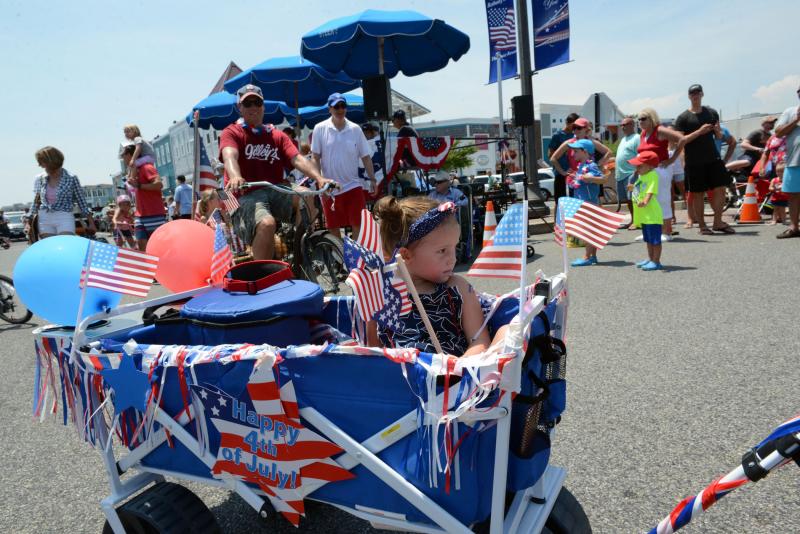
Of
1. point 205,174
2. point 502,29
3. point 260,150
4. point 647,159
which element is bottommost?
point 647,159

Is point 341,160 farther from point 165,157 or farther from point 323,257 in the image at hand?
point 165,157

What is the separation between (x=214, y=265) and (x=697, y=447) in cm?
233

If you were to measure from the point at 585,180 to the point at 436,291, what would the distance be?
5372 mm

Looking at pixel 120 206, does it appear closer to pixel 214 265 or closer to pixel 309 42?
pixel 309 42

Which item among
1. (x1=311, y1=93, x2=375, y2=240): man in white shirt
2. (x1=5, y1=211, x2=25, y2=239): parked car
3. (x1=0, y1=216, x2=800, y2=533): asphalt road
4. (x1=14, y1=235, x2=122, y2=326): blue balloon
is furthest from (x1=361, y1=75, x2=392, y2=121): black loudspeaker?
(x1=5, y1=211, x2=25, y2=239): parked car

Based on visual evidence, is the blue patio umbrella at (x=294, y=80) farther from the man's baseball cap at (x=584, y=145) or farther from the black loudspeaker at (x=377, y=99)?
the man's baseball cap at (x=584, y=145)

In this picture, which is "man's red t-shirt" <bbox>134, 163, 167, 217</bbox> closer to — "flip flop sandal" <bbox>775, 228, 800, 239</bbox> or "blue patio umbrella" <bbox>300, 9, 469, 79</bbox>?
"blue patio umbrella" <bbox>300, 9, 469, 79</bbox>

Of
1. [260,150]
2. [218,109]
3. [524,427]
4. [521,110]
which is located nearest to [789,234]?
[521,110]

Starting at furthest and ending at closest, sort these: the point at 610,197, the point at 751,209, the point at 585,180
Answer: the point at 610,197 → the point at 751,209 → the point at 585,180

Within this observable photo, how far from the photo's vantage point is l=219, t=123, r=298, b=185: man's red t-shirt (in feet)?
14.3

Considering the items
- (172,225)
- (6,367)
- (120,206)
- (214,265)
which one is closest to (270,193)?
(172,225)

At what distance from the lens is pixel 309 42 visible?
829 centimetres

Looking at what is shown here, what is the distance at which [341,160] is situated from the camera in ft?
20.8

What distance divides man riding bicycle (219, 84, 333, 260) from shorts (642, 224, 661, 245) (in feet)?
12.0
